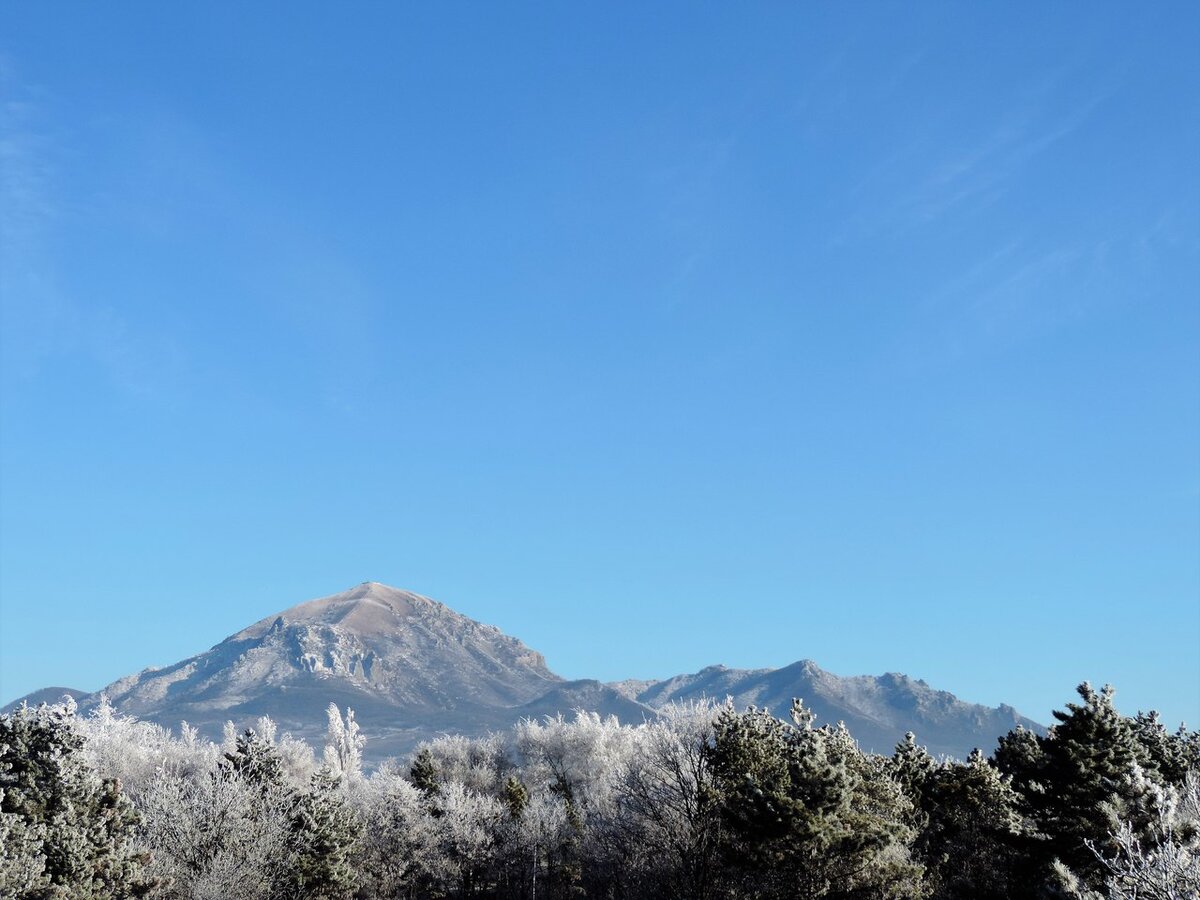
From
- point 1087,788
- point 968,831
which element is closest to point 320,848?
point 968,831

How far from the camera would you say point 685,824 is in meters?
51.3

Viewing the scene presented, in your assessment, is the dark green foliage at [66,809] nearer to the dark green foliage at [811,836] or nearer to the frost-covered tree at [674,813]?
the frost-covered tree at [674,813]

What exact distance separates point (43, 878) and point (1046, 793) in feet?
160

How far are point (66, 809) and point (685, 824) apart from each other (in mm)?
31923

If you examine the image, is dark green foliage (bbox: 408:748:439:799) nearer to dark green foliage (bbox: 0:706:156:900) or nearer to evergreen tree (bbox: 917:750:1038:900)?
dark green foliage (bbox: 0:706:156:900)

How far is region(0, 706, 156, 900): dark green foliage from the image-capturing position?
1555 inches

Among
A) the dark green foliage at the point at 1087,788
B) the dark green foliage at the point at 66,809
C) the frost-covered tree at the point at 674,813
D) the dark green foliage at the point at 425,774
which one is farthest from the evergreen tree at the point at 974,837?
the dark green foliage at the point at 425,774

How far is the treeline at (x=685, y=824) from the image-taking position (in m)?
41.7

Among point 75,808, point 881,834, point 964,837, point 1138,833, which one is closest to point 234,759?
point 75,808

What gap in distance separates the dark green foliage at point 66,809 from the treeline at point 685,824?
0.09 metres

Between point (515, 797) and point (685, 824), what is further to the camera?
point (515, 797)

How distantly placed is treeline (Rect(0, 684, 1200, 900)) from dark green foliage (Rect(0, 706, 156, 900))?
89 mm

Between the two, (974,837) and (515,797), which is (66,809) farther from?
(515,797)

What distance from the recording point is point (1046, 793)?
48.1 metres
